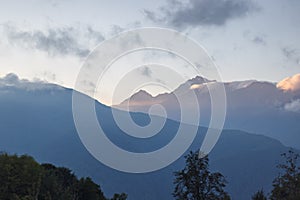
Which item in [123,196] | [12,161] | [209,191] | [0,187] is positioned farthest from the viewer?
[123,196]

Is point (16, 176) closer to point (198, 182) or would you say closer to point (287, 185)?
point (198, 182)

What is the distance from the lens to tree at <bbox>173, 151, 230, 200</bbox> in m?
41.5

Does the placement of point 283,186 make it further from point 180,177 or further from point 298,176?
point 180,177

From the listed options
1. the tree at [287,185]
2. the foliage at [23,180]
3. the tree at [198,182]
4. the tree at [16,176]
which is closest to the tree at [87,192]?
the foliage at [23,180]

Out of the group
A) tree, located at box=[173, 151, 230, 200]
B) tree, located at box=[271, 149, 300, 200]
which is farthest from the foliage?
tree, located at box=[271, 149, 300, 200]

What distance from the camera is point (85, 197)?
72.9 meters

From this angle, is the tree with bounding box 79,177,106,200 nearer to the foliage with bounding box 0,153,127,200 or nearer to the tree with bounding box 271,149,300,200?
the foliage with bounding box 0,153,127,200

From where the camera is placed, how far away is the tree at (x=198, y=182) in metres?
41.5

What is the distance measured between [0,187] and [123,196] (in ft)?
73.2

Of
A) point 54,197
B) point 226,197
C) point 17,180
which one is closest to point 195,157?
point 226,197

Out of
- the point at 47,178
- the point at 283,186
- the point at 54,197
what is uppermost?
the point at 47,178

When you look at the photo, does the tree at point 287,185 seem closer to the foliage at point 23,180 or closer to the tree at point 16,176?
the foliage at point 23,180

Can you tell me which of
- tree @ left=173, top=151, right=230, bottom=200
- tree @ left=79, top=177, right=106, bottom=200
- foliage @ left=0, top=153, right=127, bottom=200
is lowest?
tree @ left=173, top=151, right=230, bottom=200

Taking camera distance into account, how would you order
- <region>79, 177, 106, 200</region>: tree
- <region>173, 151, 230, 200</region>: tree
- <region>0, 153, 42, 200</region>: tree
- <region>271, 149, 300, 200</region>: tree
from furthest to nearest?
<region>79, 177, 106, 200</region>: tree → <region>0, 153, 42, 200</region>: tree → <region>271, 149, 300, 200</region>: tree → <region>173, 151, 230, 200</region>: tree
